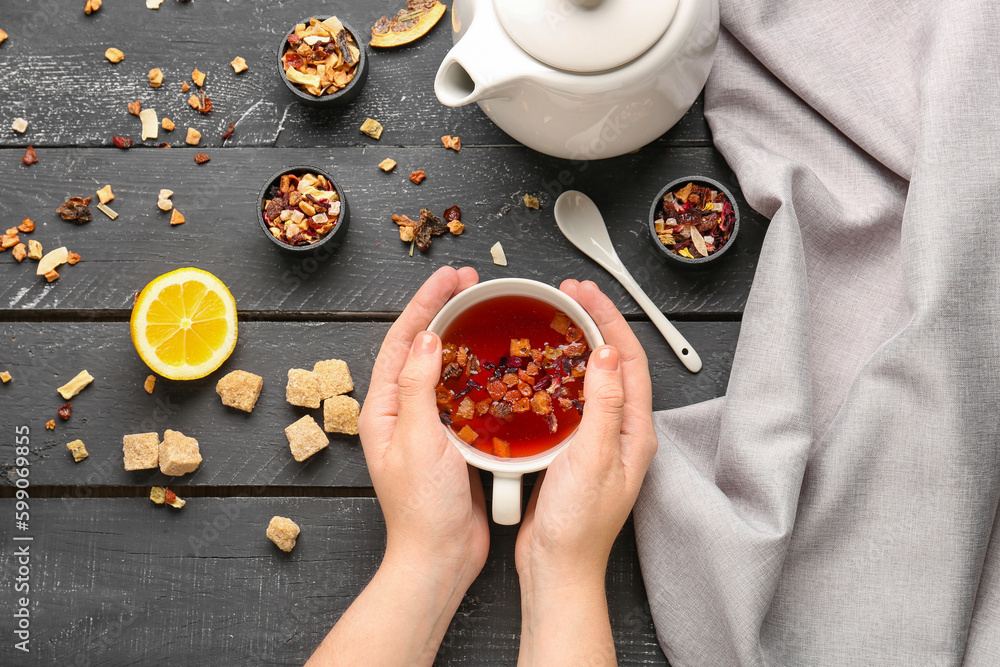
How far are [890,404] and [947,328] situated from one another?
5.0 inches

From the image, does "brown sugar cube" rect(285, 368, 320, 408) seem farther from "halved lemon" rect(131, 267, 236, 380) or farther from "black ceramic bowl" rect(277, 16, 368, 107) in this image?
"black ceramic bowl" rect(277, 16, 368, 107)

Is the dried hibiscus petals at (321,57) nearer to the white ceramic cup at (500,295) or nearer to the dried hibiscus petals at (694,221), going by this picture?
the white ceramic cup at (500,295)

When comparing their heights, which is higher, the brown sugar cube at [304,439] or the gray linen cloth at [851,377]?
the gray linen cloth at [851,377]

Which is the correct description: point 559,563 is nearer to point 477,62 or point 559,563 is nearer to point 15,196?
point 477,62

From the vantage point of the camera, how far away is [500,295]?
0.96m

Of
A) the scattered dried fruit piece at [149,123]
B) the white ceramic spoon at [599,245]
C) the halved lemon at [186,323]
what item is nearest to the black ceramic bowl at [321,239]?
the halved lemon at [186,323]

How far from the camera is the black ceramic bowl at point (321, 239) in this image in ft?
3.29

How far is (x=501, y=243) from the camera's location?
1082 millimetres

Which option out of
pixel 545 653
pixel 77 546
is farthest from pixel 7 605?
pixel 545 653

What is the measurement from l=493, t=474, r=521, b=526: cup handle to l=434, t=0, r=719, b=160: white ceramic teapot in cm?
49

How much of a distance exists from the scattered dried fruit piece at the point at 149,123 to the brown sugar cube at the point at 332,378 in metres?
0.49

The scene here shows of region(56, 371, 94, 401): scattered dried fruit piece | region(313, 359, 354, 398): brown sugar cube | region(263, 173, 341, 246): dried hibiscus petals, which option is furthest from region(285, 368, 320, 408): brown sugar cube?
region(56, 371, 94, 401): scattered dried fruit piece

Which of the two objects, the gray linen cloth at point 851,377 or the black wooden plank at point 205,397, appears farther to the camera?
the black wooden plank at point 205,397

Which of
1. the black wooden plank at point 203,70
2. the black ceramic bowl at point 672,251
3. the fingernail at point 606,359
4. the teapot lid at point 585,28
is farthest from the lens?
the black wooden plank at point 203,70
